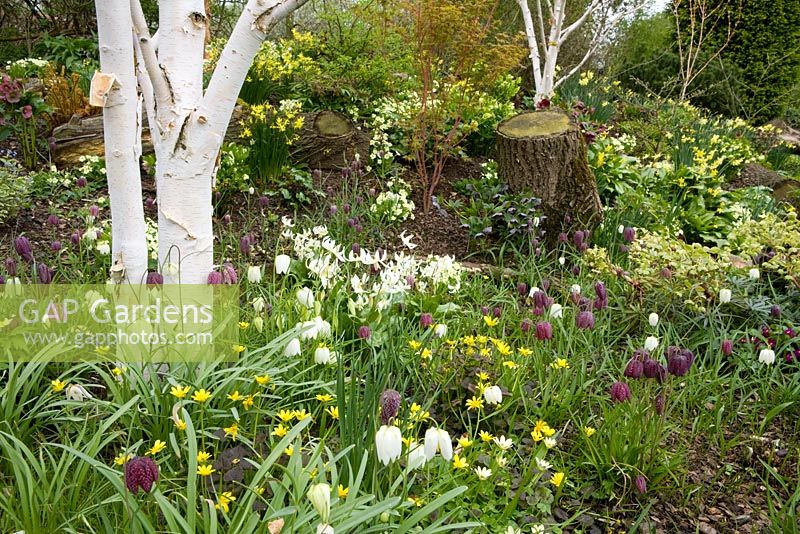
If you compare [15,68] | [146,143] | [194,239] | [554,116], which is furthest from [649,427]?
[15,68]

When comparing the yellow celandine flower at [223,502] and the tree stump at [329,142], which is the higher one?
the tree stump at [329,142]

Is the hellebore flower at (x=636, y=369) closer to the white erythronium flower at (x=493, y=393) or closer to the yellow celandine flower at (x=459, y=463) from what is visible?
the white erythronium flower at (x=493, y=393)

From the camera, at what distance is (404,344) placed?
111 inches

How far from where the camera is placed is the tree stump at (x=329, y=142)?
5.46 m

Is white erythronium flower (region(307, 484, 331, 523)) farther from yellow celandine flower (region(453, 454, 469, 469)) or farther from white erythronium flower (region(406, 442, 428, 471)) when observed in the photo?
yellow celandine flower (region(453, 454, 469, 469))

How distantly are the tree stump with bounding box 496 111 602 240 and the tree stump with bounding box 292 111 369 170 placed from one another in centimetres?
→ 137

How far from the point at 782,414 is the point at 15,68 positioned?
649cm

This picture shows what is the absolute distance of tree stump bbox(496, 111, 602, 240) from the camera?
190 inches

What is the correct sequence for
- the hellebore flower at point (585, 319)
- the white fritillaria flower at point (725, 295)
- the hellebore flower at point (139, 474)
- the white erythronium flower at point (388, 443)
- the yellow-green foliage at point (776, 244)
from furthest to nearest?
the yellow-green foliage at point (776, 244), the white fritillaria flower at point (725, 295), the hellebore flower at point (585, 319), the white erythronium flower at point (388, 443), the hellebore flower at point (139, 474)

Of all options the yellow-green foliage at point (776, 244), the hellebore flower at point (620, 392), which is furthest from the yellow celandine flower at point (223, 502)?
the yellow-green foliage at point (776, 244)

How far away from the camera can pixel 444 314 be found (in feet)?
10.6

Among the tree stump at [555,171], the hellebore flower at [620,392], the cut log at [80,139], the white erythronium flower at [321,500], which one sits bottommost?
the hellebore flower at [620,392]

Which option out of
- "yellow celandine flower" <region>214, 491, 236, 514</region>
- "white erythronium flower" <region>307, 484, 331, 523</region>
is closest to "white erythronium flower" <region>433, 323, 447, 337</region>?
"yellow celandine flower" <region>214, 491, 236, 514</region>

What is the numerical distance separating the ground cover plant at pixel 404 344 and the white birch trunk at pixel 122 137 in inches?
1.9
